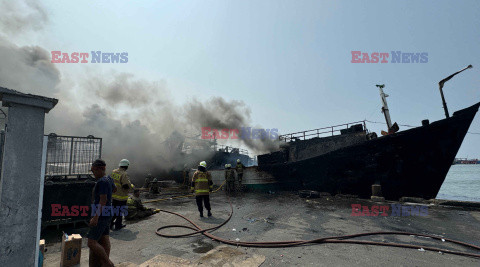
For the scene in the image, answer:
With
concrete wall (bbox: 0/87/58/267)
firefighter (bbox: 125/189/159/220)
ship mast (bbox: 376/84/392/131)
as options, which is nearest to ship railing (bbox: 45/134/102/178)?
firefighter (bbox: 125/189/159/220)

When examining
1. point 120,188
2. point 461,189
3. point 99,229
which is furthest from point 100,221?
point 461,189

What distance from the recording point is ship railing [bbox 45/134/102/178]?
579 centimetres

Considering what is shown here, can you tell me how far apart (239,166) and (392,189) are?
30.1 ft

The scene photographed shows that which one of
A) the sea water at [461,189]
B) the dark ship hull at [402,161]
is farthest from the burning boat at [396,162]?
the sea water at [461,189]

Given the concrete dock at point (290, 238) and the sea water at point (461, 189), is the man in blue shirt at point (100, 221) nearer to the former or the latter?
the concrete dock at point (290, 238)

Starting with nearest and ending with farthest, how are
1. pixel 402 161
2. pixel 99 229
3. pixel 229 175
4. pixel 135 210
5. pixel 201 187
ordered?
pixel 99 229, pixel 135 210, pixel 201 187, pixel 402 161, pixel 229 175

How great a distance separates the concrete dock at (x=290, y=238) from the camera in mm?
3713

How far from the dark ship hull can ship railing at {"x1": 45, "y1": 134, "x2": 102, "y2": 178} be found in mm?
11736

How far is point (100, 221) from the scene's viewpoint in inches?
128

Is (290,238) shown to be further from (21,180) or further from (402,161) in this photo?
(402,161)

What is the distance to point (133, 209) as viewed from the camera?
22.3 feet

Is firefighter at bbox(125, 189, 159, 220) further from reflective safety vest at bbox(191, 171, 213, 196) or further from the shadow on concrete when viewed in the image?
reflective safety vest at bbox(191, 171, 213, 196)

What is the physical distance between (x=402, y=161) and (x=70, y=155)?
47.2 ft

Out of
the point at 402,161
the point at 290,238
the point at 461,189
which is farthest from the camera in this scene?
the point at 461,189
